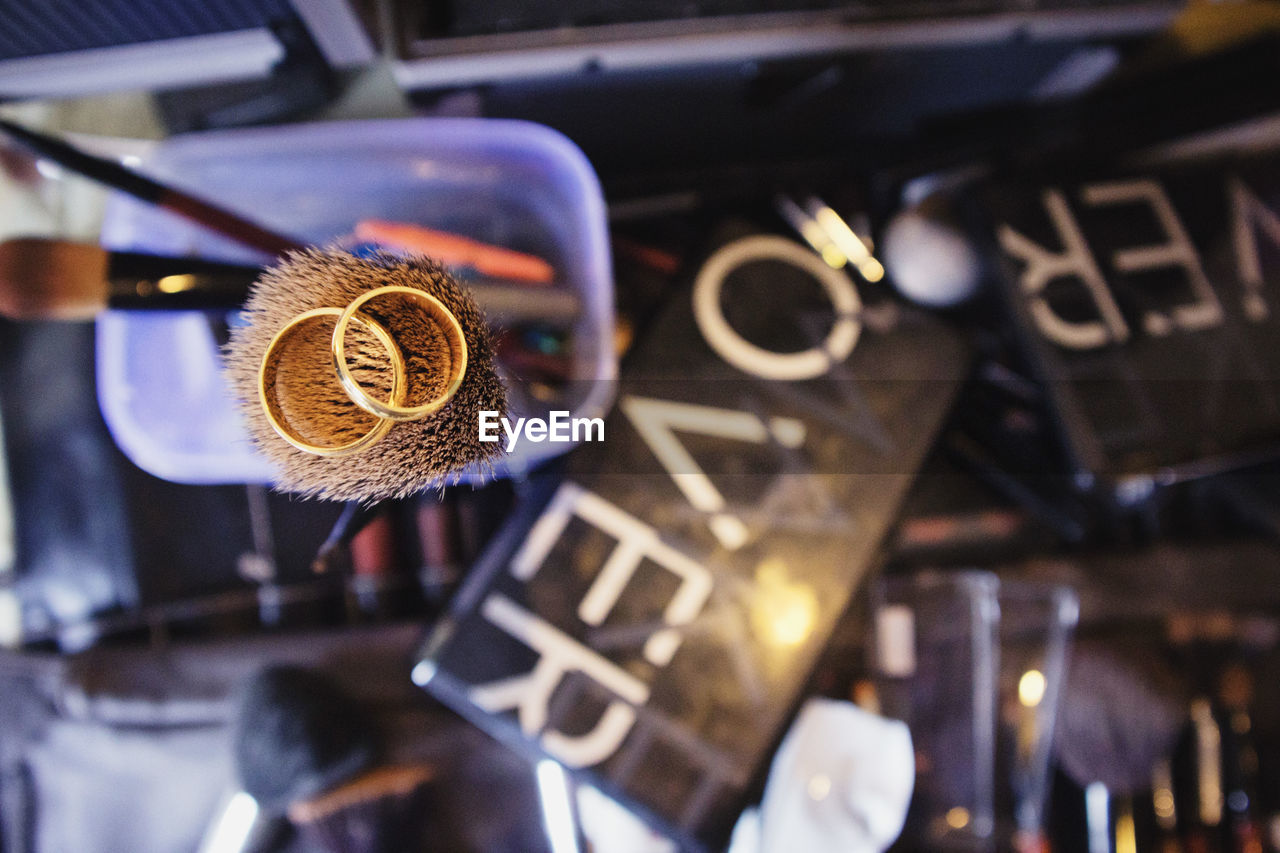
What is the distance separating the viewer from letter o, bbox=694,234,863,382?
653 millimetres

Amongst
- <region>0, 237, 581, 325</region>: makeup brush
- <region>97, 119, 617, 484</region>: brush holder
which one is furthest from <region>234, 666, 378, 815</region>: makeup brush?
<region>0, 237, 581, 325</region>: makeup brush

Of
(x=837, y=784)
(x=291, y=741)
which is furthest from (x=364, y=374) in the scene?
(x=837, y=784)

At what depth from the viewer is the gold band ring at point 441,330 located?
233mm

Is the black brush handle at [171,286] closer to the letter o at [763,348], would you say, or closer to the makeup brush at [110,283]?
the makeup brush at [110,283]

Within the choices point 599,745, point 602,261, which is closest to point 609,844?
point 599,745

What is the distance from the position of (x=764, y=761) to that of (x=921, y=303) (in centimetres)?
48

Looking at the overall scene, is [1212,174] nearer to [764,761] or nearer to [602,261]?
[602,261]

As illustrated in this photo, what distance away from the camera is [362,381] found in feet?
0.85

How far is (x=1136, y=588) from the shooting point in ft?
2.61

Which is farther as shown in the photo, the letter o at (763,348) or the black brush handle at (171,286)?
the letter o at (763,348)

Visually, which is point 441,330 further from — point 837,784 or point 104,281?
point 837,784

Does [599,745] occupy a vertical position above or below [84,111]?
below

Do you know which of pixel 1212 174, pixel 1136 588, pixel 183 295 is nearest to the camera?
pixel 183 295

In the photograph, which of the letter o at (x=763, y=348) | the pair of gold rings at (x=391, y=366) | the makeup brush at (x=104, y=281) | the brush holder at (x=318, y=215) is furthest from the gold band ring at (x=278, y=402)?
the letter o at (x=763, y=348)
